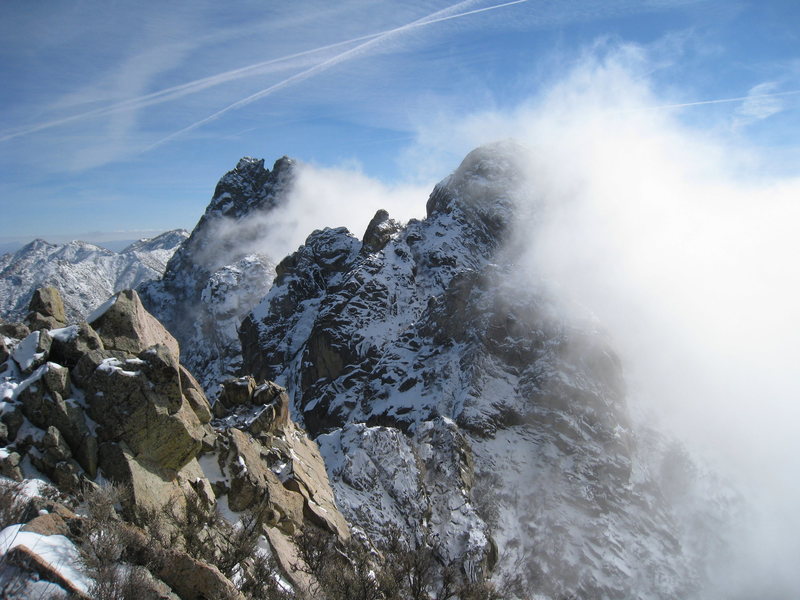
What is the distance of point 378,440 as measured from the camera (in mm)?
52625

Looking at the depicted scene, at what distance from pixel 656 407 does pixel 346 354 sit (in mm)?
96052

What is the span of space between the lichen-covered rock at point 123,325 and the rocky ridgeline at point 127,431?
5 cm

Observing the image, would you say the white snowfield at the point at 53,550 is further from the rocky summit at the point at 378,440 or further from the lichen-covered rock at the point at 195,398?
the lichen-covered rock at the point at 195,398

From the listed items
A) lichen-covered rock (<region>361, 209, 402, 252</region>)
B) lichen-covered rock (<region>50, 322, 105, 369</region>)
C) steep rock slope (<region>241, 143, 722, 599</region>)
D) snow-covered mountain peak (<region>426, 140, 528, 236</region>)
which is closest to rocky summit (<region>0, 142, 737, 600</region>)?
lichen-covered rock (<region>50, 322, 105, 369</region>)

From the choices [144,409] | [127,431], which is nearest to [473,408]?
[144,409]

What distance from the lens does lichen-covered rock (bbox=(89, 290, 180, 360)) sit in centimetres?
2128

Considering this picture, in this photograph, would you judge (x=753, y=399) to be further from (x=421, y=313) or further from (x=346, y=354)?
(x=346, y=354)

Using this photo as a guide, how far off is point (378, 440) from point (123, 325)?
117 ft

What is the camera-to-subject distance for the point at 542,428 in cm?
10175

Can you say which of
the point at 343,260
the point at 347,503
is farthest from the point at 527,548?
the point at 343,260

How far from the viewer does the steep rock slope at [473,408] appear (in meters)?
52.8

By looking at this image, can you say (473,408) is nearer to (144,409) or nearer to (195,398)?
(195,398)

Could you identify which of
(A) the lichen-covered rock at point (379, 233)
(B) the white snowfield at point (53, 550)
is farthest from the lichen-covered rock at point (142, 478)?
(A) the lichen-covered rock at point (379, 233)

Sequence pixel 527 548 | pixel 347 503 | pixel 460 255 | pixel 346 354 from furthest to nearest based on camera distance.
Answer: pixel 460 255 → pixel 346 354 → pixel 527 548 → pixel 347 503
